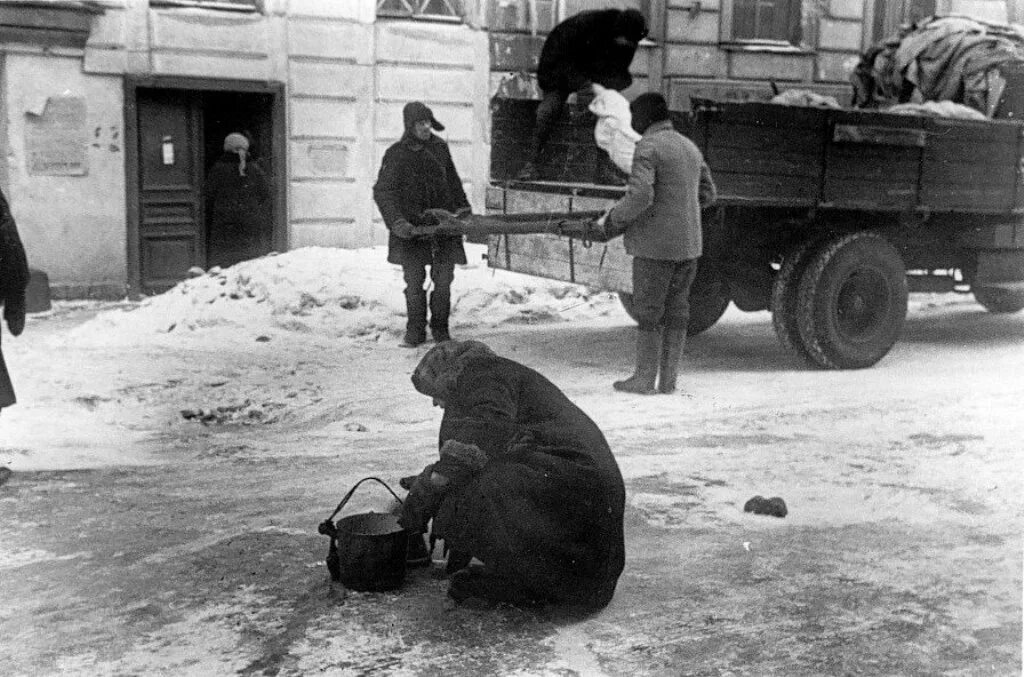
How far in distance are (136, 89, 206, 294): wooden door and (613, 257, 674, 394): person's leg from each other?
2.39 m

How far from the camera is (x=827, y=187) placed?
664cm

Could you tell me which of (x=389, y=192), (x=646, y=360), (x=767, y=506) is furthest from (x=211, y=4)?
(x=767, y=506)

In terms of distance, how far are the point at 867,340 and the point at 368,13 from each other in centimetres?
327

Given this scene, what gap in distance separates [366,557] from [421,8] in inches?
122

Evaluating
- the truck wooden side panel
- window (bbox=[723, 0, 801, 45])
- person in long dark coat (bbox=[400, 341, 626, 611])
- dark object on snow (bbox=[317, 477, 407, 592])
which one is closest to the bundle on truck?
the truck wooden side panel

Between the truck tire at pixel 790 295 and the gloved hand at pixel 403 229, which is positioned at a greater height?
the gloved hand at pixel 403 229

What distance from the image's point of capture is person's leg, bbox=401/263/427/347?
5.59m

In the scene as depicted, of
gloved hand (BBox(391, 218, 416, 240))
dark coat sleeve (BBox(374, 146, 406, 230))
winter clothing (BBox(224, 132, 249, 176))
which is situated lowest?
gloved hand (BBox(391, 218, 416, 240))

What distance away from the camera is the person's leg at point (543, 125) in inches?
255

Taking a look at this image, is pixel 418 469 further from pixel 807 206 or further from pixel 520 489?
pixel 807 206

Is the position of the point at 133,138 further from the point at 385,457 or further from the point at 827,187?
the point at 827,187

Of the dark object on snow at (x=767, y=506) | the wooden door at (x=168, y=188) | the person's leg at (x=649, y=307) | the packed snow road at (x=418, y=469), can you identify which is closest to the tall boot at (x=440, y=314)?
the packed snow road at (x=418, y=469)

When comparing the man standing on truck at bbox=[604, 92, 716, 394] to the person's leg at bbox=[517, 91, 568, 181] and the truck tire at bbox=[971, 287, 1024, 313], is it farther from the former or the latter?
the truck tire at bbox=[971, 287, 1024, 313]

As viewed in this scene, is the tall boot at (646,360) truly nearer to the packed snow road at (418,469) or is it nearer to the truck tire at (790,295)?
the packed snow road at (418,469)
